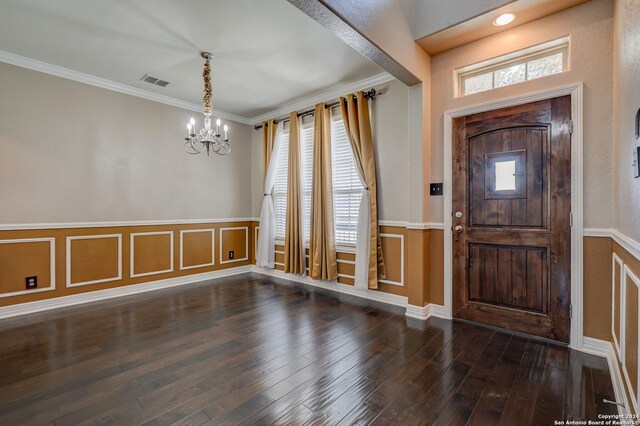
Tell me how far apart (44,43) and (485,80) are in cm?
453

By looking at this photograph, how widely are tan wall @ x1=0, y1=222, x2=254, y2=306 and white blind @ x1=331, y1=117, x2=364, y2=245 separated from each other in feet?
7.17

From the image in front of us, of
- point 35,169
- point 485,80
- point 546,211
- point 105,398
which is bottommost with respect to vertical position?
point 105,398

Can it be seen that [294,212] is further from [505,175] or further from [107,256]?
[505,175]

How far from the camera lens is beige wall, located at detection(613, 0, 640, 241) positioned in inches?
62.1

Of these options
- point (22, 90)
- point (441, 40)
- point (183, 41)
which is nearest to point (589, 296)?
point (441, 40)

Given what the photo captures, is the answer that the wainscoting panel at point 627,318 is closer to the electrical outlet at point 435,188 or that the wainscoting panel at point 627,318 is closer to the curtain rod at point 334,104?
the electrical outlet at point 435,188

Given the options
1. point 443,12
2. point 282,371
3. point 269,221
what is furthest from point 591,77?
point 269,221

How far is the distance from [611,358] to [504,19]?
2.90m

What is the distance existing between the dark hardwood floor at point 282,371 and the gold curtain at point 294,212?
1.40 metres

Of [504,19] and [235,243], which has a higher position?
[504,19]

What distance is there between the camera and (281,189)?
17.2 ft

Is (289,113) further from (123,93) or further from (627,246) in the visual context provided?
(627,246)

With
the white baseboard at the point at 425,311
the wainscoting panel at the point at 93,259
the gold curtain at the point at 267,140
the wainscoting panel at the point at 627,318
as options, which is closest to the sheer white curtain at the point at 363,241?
the white baseboard at the point at 425,311

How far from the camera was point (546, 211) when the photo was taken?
2.64 meters
